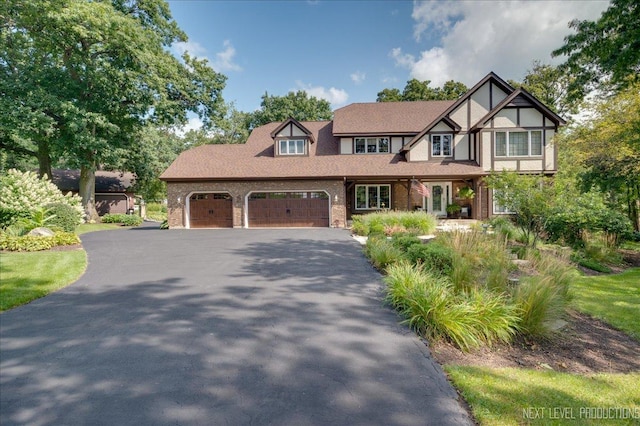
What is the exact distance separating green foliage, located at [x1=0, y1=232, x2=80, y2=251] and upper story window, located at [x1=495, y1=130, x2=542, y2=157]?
22.7 m

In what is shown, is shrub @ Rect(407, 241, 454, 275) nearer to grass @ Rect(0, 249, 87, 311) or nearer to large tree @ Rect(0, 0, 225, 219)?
grass @ Rect(0, 249, 87, 311)

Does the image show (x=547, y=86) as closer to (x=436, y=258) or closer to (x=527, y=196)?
(x=527, y=196)

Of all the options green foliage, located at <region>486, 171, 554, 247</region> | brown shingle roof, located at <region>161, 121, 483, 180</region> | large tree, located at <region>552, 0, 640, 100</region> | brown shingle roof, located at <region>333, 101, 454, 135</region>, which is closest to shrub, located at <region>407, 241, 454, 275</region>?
green foliage, located at <region>486, 171, 554, 247</region>

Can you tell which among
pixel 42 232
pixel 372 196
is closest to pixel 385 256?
pixel 42 232

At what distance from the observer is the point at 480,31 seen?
42.9 ft

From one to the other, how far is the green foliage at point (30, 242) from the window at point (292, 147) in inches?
538

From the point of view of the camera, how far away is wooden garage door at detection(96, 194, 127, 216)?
3297 centimetres

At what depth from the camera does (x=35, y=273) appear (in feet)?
25.4

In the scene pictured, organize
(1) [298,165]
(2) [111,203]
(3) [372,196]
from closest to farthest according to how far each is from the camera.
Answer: (1) [298,165]
(3) [372,196]
(2) [111,203]

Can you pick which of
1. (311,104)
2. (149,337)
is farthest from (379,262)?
(311,104)

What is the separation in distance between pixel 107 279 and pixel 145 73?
19.6m

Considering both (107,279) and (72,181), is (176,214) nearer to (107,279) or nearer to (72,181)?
(107,279)

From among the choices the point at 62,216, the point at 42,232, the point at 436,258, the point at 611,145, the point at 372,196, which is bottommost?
the point at 436,258

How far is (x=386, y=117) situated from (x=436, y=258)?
18606 millimetres
